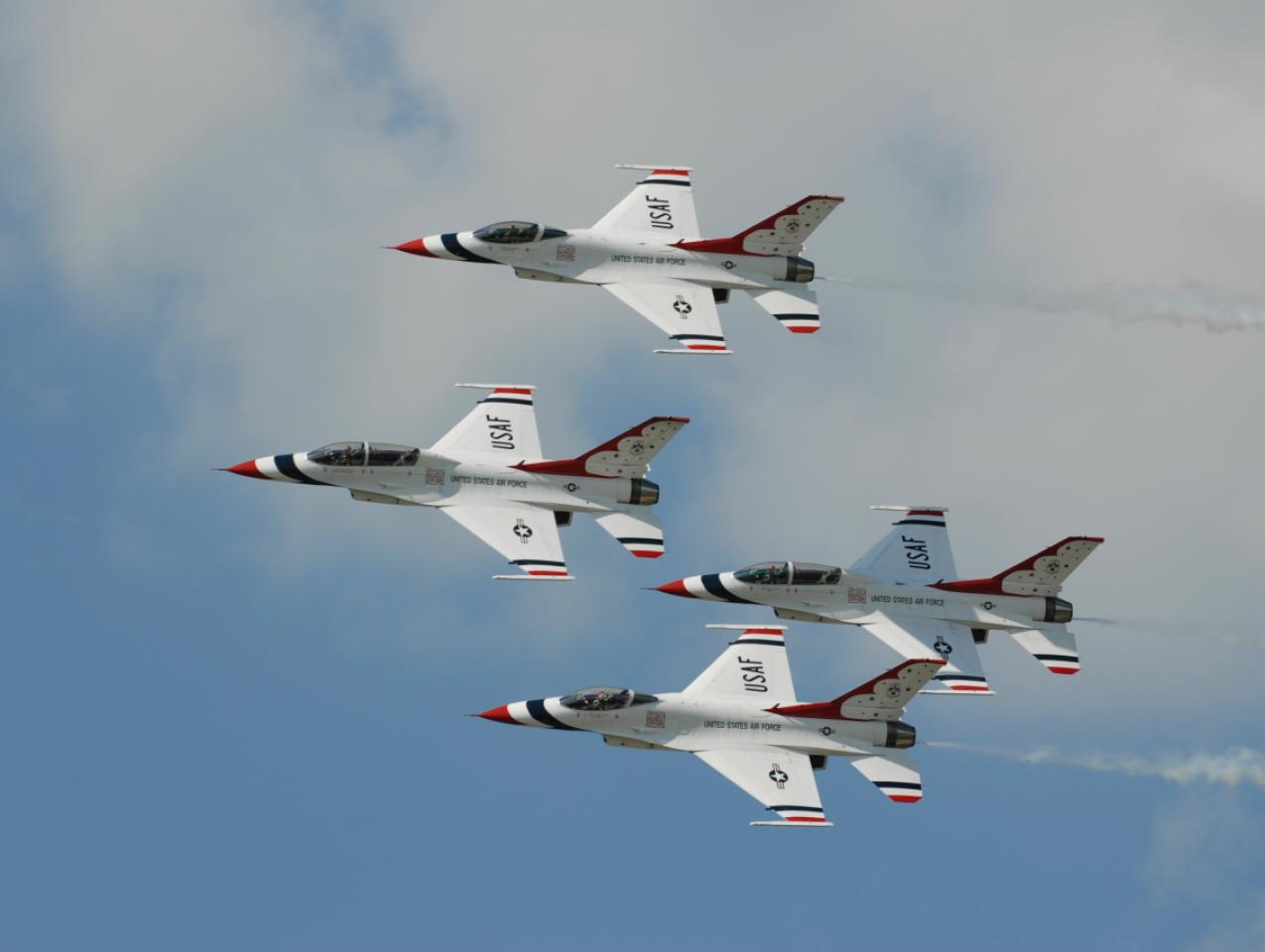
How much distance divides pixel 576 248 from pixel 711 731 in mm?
16152

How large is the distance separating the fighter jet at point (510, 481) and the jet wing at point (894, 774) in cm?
897

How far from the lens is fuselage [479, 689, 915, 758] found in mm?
97312

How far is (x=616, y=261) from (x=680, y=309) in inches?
99.2

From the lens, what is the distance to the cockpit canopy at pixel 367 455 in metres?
101

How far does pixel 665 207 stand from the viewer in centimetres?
10738

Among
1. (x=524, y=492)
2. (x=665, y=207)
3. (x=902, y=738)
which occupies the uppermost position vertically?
(x=665, y=207)

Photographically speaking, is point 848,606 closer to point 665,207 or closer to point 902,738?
point 902,738

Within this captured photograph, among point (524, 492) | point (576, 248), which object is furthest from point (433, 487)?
point (576, 248)

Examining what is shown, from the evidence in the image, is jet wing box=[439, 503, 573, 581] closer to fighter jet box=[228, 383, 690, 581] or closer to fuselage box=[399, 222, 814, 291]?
fighter jet box=[228, 383, 690, 581]

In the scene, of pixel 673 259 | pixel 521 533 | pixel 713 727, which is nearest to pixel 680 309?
pixel 673 259

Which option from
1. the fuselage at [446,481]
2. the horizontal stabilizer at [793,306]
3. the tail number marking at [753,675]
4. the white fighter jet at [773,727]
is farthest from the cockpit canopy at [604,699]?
the horizontal stabilizer at [793,306]

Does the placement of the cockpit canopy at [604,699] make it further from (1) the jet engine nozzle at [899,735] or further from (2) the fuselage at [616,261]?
(2) the fuselage at [616,261]

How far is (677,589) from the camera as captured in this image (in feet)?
336

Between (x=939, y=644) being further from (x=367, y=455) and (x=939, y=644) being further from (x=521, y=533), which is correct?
(x=367, y=455)
